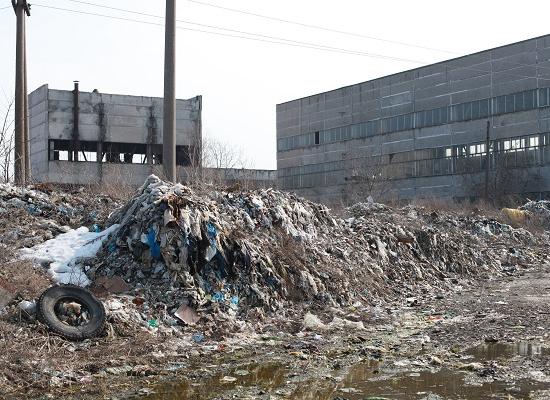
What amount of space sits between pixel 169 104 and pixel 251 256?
595cm

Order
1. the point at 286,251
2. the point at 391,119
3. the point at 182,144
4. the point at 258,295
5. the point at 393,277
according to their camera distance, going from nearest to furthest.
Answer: the point at 258,295 → the point at 286,251 → the point at 393,277 → the point at 182,144 → the point at 391,119

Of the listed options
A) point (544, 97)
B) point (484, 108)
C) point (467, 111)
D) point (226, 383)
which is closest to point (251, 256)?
point (226, 383)

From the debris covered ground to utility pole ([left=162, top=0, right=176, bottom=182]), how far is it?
6.86ft

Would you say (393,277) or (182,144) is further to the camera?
(182,144)

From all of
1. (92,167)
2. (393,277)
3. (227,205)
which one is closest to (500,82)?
(92,167)

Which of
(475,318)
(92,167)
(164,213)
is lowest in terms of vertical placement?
(475,318)

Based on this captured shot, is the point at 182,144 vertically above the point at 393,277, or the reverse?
the point at 182,144

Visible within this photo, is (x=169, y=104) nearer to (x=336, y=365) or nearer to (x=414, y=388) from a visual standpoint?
(x=336, y=365)

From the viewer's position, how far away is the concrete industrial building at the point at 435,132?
37312mm

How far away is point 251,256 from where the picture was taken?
10.2 m

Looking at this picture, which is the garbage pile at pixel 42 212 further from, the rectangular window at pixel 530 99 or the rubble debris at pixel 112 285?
the rectangular window at pixel 530 99

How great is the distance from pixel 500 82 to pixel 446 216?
2153 cm

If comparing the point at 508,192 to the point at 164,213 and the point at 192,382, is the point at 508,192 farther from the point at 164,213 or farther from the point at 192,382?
the point at 192,382

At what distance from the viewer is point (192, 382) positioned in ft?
19.6
